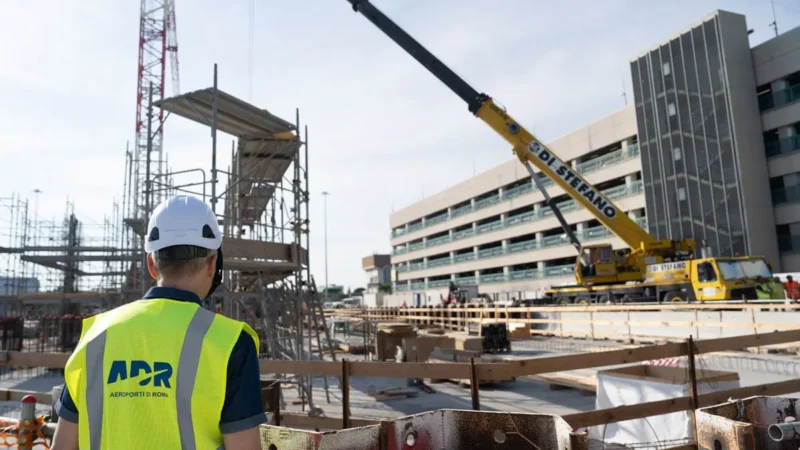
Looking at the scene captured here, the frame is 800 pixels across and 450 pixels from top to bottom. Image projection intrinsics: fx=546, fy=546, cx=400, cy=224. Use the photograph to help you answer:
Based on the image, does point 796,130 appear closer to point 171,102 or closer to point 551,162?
point 551,162

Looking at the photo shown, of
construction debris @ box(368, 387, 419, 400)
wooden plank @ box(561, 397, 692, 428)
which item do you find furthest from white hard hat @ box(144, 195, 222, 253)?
construction debris @ box(368, 387, 419, 400)

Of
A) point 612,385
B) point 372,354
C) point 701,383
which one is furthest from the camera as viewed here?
point 372,354

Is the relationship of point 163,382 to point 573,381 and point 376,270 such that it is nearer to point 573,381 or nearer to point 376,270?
point 573,381

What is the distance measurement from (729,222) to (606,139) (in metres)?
10.9

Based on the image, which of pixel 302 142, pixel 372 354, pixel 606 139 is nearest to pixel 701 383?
pixel 302 142

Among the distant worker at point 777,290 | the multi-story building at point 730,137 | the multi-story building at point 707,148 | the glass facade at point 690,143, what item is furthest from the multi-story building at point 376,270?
the distant worker at point 777,290

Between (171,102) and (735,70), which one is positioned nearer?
(171,102)

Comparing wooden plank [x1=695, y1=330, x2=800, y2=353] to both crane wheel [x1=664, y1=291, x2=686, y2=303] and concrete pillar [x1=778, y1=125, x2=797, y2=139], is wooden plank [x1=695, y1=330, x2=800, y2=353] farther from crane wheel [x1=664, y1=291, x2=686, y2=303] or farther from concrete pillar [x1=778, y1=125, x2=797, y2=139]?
concrete pillar [x1=778, y1=125, x2=797, y2=139]

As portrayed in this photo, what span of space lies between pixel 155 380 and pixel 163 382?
3 centimetres

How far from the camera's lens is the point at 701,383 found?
6.21m

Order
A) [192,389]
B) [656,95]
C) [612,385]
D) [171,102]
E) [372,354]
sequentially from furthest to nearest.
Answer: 1. [656,95]
2. [372,354]
3. [171,102]
4. [612,385]
5. [192,389]

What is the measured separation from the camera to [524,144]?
74.4 feet

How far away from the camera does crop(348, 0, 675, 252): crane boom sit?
21.9 m

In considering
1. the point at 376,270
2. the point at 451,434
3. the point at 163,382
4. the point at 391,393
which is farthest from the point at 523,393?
the point at 376,270
